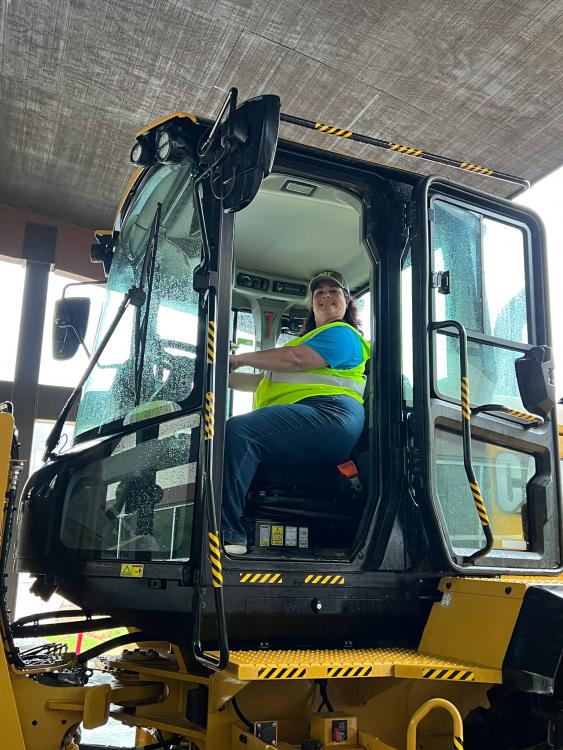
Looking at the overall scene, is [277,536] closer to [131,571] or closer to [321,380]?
[131,571]

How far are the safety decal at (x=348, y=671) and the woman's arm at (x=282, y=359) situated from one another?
1.32 meters

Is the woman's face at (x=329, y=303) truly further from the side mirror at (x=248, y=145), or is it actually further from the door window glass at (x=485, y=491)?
the side mirror at (x=248, y=145)

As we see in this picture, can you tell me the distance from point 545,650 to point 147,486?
1.53 m

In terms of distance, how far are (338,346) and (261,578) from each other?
1212 millimetres

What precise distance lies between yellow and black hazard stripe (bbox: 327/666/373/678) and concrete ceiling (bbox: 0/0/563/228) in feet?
17.2

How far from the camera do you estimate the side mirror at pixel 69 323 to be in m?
3.86

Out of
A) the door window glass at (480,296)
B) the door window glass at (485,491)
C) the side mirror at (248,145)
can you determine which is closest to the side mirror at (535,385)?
the door window glass at (480,296)

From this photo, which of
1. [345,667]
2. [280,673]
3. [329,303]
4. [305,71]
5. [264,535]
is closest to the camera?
[280,673]

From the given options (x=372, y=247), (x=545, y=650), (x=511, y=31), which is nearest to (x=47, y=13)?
(x=511, y=31)

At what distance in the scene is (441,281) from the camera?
3053 millimetres

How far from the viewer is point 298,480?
3314 mm

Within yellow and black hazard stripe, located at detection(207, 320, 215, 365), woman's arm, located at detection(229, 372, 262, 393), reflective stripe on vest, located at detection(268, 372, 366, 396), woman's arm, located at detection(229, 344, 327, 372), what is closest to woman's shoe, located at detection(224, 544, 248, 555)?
yellow and black hazard stripe, located at detection(207, 320, 215, 365)

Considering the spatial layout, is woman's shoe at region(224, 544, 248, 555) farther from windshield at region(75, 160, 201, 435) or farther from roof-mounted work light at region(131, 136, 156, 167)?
roof-mounted work light at region(131, 136, 156, 167)

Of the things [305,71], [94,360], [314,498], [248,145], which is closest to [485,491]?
[314,498]
